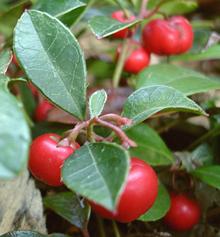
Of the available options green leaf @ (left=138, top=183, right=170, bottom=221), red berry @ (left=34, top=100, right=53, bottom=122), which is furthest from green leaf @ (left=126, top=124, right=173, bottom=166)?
red berry @ (left=34, top=100, right=53, bottom=122)

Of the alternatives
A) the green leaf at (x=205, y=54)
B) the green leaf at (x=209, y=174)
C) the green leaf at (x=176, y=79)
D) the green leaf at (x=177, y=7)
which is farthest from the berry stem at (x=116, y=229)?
the green leaf at (x=177, y=7)

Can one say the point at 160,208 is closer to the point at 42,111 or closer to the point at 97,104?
the point at 97,104

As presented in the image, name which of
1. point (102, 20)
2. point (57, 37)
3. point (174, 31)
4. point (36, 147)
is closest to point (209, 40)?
point (174, 31)

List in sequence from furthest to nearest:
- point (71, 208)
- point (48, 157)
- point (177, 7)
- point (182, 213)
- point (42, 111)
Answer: point (177, 7) < point (42, 111) < point (182, 213) < point (71, 208) < point (48, 157)

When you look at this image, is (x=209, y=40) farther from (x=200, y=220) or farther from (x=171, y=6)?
(x=200, y=220)

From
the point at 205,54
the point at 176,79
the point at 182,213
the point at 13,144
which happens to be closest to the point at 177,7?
the point at 205,54

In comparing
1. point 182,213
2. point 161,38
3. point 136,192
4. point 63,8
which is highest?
point 63,8
